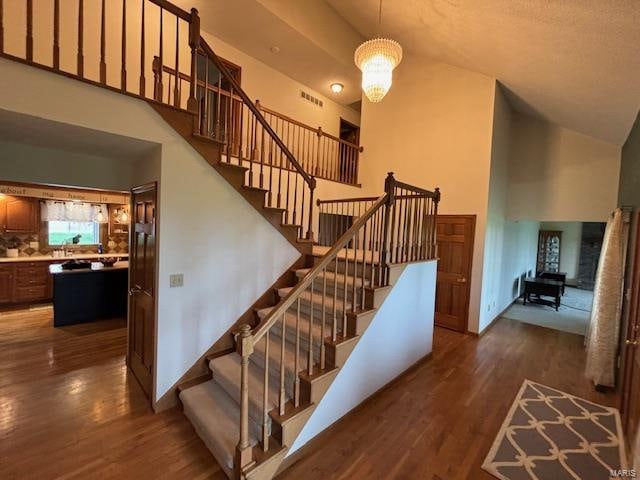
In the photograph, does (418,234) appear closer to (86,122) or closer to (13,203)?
(86,122)

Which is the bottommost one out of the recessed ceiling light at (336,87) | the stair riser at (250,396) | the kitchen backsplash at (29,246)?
the stair riser at (250,396)

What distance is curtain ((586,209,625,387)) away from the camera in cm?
331

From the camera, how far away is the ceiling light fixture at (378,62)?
3.02 metres

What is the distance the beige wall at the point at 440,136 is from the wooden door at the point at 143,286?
4.52m

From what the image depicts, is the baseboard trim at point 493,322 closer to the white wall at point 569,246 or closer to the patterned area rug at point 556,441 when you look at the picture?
the patterned area rug at point 556,441

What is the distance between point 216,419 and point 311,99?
21.6ft

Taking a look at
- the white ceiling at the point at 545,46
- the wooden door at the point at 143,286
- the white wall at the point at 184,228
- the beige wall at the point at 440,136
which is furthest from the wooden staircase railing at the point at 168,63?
the white ceiling at the point at 545,46

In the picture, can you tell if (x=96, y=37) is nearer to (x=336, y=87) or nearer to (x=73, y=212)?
(x=73, y=212)

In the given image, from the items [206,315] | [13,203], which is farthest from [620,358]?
[13,203]

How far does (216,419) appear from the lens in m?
2.32

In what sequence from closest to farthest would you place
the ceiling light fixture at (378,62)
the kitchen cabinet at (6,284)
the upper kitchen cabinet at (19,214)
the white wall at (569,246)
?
the ceiling light fixture at (378,62) → the kitchen cabinet at (6,284) → the upper kitchen cabinet at (19,214) → the white wall at (569,246)

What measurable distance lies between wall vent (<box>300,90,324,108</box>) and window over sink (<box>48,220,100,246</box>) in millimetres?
6025

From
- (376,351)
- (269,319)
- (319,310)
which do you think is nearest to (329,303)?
(319,310)

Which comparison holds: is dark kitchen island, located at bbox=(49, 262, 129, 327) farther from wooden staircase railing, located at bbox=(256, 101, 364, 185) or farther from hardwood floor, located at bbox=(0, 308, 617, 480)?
wooden staircase railing, located at bbox=(256, 101, 364, 185)
